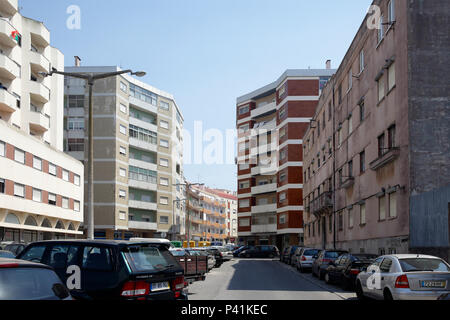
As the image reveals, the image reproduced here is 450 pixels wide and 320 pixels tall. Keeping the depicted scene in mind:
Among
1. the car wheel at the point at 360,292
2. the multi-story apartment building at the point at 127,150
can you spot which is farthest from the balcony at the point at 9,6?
the car wheel at the point at 360,292

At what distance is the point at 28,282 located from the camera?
19.0ft

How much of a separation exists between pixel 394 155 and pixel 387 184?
2239mm

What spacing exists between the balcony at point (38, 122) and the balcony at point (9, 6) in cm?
825

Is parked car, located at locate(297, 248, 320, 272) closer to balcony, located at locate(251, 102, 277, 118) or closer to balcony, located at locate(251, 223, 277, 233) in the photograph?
balcony, located at locate(251, 223, 277, 233)

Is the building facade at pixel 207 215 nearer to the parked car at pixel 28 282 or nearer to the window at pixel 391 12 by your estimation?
the window at pixel 391 12

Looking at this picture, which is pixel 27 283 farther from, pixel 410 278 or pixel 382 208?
pixel 382 208

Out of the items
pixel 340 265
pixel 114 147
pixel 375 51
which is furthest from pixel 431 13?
pixel 114 147

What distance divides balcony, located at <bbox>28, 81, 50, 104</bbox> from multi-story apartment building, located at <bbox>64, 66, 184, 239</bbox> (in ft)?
58.9

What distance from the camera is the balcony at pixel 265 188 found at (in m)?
75.6

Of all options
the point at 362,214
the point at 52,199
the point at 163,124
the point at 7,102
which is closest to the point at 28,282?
the point at 362,214

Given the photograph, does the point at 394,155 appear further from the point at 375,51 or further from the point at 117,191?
the point at 117,191

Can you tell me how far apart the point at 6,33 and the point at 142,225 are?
3593 centimetres

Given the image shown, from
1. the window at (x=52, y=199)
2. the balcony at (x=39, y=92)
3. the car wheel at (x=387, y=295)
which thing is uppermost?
the balcony at (x=39, y=92)

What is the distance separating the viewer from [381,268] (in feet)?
43.4
